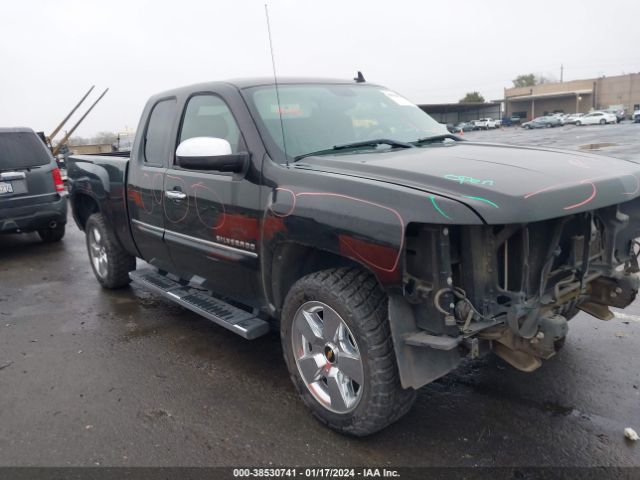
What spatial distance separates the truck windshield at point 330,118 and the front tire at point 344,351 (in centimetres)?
92

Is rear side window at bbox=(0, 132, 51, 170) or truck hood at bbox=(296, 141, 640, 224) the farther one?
rear side window at bbox=(0, 132, 51, 170)

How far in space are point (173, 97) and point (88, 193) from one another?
185 cm

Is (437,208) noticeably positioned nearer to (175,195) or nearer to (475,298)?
(475,298)

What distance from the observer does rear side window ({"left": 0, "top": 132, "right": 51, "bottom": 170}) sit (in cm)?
740

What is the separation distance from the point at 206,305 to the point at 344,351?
4.73 ft

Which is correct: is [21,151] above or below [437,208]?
above

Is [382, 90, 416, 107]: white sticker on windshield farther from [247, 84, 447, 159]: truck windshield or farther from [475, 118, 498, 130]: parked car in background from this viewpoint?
[475, 118, 498, 130]: parked car in background

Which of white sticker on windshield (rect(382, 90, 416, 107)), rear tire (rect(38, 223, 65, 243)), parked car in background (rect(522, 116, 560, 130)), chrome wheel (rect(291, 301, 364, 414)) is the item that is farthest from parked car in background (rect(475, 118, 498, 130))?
chrome wheel (rect(291, 301, 364, 414))

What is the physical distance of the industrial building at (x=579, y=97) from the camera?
7262 centimetres

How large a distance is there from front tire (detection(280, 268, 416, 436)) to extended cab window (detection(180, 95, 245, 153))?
3.70ft

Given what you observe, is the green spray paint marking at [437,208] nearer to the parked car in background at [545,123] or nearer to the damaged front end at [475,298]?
the damaged front end at [475,298]

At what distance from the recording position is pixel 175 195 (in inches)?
155

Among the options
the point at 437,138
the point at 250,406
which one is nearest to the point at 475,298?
the point at 250,406

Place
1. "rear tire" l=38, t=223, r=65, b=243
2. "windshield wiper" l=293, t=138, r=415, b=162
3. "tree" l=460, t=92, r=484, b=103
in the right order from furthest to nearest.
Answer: "tree" l=460, t=92, r=484, b=103
"rear tire" l=38, t=223, r=65, b=243
"windshield wiper" l=293, t=138, r=415, b=162
